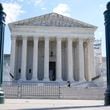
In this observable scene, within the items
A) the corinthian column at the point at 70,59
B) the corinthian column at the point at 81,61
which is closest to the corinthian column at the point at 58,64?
the corinthian column at the point at 70,59

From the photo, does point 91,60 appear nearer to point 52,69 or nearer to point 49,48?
point 52,69

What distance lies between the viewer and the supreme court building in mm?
52469

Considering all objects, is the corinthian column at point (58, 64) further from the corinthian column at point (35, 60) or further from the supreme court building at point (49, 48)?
the corinthian column at point (35, 60)

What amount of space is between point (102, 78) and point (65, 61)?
11305mm

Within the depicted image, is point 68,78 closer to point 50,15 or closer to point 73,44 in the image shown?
point 73,44

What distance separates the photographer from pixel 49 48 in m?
57.2

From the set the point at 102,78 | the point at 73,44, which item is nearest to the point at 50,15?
the point at 73,44

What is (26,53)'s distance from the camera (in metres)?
54.2

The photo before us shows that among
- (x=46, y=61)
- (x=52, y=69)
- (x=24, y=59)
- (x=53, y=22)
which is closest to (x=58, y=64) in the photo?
(x=46, y=61)

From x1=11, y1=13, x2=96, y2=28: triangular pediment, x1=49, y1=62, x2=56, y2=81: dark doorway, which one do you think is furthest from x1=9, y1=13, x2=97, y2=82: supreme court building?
x1=49, y1=62, x2=56, y2=81: dark doorway

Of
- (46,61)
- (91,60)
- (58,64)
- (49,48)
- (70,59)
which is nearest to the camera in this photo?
(58,64)

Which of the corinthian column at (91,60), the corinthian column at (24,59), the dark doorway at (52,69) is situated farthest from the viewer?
the dark doorway at (52,69)

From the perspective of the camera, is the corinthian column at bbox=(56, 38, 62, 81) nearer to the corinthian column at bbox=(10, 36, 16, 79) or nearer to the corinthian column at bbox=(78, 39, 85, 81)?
the corinthian column at bbox=(78, 39, 85, 81)

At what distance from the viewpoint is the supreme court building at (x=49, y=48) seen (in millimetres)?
52469
